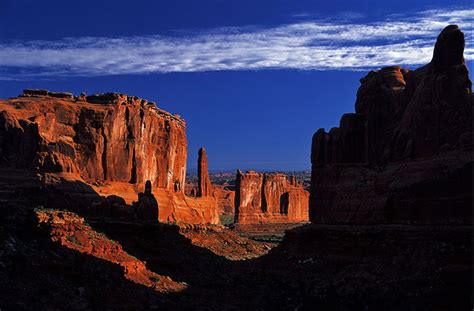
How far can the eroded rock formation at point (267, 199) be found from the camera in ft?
396

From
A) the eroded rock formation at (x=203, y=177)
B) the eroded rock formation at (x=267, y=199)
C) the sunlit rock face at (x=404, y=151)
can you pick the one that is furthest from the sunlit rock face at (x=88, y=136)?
the eroded rock formation at (x=267, y=199)

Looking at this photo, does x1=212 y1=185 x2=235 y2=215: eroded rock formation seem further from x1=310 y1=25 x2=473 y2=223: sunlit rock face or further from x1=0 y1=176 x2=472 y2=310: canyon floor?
x1=310 y1=25 x2=473 y2=223: sunlit rock face

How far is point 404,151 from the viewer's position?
36.6 m

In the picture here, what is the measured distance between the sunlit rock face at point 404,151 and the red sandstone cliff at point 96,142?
975 inches

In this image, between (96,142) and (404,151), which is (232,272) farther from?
(96,142)

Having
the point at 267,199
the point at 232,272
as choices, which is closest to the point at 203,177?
the point at 267,199

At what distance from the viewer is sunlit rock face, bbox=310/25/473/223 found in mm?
31312

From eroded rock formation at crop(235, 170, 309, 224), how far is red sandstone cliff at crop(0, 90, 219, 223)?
4492 centimetres

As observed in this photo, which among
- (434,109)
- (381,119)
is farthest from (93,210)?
(434,109)

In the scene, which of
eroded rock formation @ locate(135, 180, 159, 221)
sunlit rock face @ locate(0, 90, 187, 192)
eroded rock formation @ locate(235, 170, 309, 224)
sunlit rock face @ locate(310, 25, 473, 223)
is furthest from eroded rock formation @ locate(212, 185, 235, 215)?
sunlit rock face @ locate(310, 25, 473, 223)

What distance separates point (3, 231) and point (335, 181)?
77.3 feet

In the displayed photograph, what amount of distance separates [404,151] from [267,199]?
9047 centimetres

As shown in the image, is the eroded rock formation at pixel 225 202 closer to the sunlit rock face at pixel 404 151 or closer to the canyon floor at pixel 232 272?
the canyon floor at pixel 232 272

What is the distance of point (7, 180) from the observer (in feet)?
158
